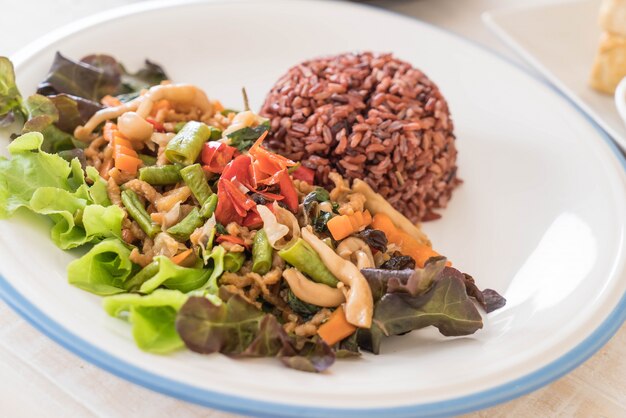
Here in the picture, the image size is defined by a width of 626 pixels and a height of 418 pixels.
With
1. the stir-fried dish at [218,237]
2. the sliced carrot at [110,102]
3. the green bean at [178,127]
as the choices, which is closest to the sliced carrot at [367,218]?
the stir-fried dish at [218,237]

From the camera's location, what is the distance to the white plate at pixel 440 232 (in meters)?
2.22

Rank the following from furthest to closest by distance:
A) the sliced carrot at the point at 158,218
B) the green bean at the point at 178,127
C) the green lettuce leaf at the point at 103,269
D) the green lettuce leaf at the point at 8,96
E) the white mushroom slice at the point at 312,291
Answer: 1. the green bean at the point at 178,127
2. the green lettuce leaf at the point at 8,96
3. the sliced carrot at the point at 158,218
4. the white mushroom slice at the point at 312,291
5. the green lettuce leaf at the point at 103,269

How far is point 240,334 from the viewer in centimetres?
242

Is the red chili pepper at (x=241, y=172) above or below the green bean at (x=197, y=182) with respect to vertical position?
above

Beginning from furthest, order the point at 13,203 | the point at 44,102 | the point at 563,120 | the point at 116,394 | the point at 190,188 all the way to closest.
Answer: the point at 563,120 < the point at 44,102 < the point at 190,188 < the point at 13,203 < the point at 116,394

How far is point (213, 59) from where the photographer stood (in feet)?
14.4

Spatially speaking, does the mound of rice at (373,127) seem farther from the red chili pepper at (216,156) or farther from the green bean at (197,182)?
the green bean at (197,182)

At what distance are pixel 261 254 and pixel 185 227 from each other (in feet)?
1.13

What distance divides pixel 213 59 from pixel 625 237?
258 cm

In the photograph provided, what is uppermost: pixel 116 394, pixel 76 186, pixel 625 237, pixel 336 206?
pixel 625 237

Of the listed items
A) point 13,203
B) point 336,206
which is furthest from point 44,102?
point 336,206

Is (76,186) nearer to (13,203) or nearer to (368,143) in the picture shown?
(13,203)

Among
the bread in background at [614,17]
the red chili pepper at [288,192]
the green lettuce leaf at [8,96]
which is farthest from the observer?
the bread in background at [614,17]

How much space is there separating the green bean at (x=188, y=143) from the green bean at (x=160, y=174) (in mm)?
53
